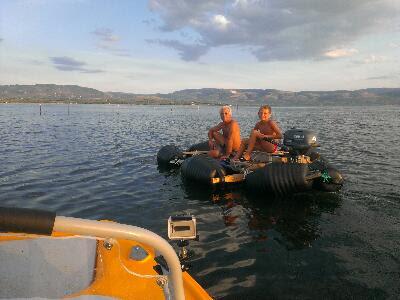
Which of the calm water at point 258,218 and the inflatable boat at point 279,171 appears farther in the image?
the inflatable boat at point 279,171

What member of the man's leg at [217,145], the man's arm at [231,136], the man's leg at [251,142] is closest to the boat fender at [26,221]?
the man's leg at [251,142]

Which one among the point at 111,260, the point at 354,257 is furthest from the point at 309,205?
the point at 111,260

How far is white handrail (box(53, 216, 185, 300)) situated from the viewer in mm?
1853

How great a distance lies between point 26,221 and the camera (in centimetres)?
178

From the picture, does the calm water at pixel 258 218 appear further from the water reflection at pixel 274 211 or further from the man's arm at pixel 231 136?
the man's arm at pixel 231 136

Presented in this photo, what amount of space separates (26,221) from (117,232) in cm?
46

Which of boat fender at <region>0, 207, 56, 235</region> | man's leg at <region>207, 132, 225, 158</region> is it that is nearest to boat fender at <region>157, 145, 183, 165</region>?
man's leg at <region>207, 132, 225, 158</region>

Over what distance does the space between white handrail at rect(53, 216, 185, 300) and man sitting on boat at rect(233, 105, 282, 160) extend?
9.90 metres

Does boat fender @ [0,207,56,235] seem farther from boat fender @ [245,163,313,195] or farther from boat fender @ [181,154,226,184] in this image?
boat fender @ [181,154,226,184]

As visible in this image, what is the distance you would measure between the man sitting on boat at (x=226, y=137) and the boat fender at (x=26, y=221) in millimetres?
10868

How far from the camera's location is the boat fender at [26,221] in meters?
1.76

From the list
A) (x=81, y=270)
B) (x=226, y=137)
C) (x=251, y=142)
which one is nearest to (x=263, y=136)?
(x=251, y=142)

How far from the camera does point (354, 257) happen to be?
684cm

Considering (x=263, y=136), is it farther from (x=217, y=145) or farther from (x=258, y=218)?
(x=258, y=218)
